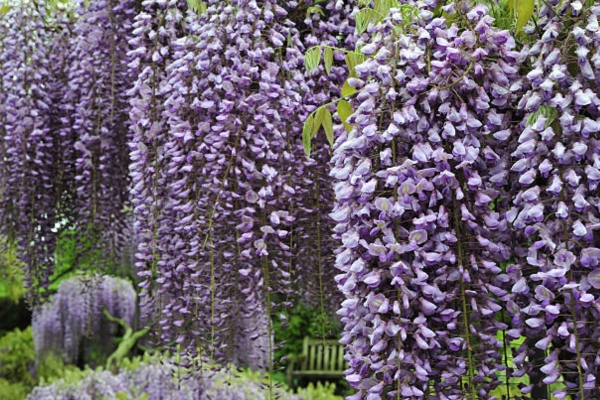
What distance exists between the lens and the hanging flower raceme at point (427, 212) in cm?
138

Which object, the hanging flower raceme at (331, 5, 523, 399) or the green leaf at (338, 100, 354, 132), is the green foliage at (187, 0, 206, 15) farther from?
the hanging flower raceme at (331, 5, 523, 399)

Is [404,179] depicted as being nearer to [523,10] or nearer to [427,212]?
[427,212]

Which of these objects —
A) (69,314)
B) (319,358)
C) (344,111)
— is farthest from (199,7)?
(319,358)

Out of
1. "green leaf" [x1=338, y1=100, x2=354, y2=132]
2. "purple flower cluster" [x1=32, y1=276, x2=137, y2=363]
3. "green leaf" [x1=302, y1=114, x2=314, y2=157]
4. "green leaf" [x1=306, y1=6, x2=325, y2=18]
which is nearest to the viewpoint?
"green leaf" [x1=338, y1=100, x2=354, y2=132]

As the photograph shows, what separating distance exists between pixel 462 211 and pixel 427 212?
2.5 inches

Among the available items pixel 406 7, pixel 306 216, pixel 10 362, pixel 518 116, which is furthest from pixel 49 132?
pixel 10 362

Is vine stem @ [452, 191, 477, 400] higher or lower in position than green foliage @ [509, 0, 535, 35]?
lower

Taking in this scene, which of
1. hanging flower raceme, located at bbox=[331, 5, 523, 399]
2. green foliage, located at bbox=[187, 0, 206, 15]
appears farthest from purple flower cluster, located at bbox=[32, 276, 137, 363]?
hanging flower raceme, located at bbox=[331, 5, 523, 399]

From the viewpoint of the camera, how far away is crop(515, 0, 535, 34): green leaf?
1.43 metres

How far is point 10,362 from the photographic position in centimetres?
643

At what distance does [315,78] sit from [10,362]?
5.14 metres

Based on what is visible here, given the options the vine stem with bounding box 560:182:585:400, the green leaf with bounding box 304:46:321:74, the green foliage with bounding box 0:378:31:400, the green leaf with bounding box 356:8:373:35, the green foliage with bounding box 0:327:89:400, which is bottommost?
the green foliage with bounding box 0:378:31:400

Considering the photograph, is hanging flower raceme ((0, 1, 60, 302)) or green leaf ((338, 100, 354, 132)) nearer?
green leaf ((338, 100, 354, 132))

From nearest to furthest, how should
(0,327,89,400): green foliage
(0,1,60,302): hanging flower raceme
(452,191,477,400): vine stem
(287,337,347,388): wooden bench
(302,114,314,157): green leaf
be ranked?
(452,191,477,400): vine stem
(302,114,314,157): green leaf
(0,1,60,302): hanging flower raceme
(0,327,89,400): green foliage
(287,337,347,388): wooden bench
